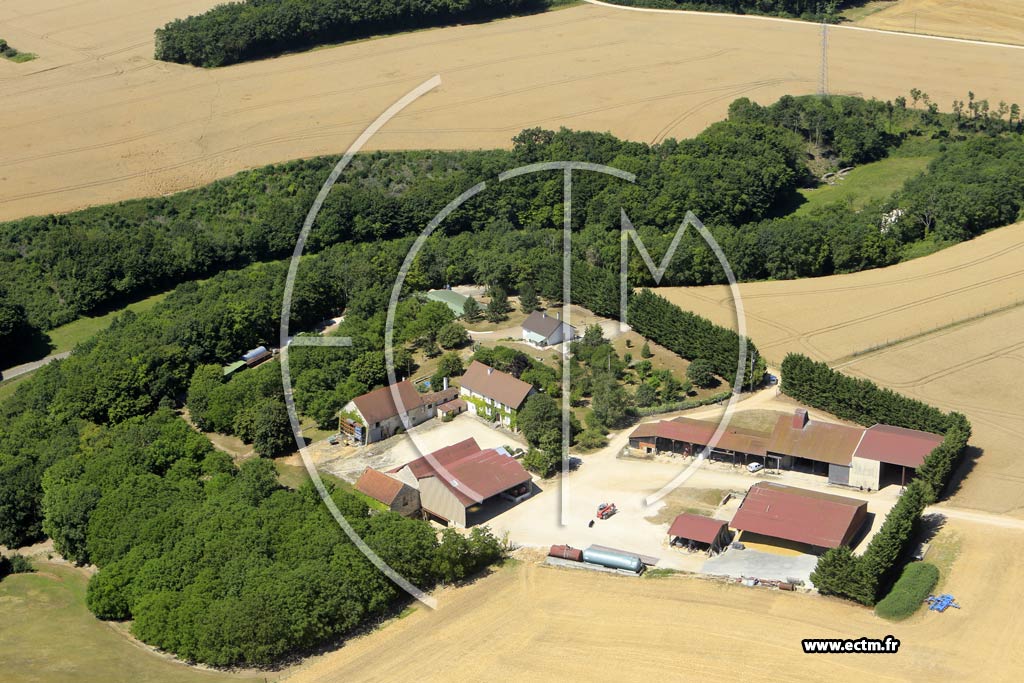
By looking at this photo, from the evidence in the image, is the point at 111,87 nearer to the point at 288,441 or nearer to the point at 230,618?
the point at 288,441

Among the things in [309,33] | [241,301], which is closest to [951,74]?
[309,33]

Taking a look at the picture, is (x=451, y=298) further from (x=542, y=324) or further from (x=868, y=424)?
(x=868, y=424)

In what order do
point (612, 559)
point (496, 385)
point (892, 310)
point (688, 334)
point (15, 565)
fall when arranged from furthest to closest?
1. point (892, 310)
2. point (688, 334)
3. point (496, 385)
4. point (15, 565)
5. point (612, 559)

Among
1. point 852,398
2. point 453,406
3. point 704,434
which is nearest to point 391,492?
point 453,406

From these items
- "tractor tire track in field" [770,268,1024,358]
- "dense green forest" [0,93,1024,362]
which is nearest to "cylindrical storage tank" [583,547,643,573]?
"tractor tire track in field" [770,268,1024,358]

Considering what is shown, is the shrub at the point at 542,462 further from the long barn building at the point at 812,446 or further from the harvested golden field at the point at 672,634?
the harvested golden field at the point at 672,634
